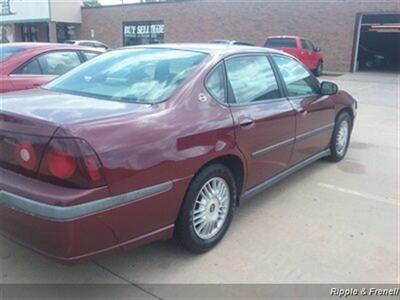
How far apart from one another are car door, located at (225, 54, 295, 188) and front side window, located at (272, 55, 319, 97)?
21cm

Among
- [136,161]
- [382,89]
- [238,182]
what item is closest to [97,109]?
[136,161]

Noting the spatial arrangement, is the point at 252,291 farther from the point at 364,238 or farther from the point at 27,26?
the point at 27,26

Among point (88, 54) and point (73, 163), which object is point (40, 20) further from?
point (73, 163)

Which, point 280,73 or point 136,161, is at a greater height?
point 280,73

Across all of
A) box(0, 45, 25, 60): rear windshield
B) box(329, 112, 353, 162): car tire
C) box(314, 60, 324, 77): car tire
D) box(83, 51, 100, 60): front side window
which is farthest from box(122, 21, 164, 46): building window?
box(329, 112, 353, 162): car tire

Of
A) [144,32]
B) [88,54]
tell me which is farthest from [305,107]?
[144,32]

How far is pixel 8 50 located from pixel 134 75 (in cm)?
385

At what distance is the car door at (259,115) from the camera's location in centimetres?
344

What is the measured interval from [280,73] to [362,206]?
1.58 metres

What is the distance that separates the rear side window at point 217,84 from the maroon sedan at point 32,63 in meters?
3.30

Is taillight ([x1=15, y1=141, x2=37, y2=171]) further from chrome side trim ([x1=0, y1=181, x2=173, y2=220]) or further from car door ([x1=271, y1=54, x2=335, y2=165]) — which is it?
car door ([x1=271, y1=54, x2=335, y2=165])

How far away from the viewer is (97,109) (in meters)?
2.67

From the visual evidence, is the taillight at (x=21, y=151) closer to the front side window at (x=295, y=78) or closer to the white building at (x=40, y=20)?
the front side window at (x=295, y=78)

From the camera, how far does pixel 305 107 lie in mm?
4379
